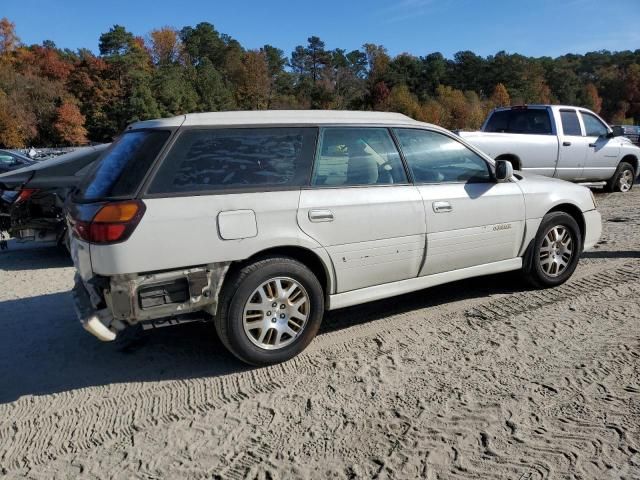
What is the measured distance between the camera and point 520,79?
104 metres

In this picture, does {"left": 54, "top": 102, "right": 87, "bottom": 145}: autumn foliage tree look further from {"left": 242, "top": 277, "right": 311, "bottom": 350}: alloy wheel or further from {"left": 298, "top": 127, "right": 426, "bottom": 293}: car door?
{"left": 242, "top": 277, "right": 311, "bottom": 350}: alloy wheel

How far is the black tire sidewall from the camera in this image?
5004mm

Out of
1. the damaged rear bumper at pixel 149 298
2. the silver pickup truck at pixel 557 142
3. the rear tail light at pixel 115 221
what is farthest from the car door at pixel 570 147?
the rear tail light at pixel 115 221

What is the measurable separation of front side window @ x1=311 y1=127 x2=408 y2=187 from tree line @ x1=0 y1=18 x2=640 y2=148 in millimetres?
62638

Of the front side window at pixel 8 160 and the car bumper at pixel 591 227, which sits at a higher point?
the front side window at pixel 8 160

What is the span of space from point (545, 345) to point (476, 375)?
779 millimetres

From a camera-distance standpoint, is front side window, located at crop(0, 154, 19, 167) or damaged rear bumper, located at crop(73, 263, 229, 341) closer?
damaged rear bumper, located at crop(73, 263, 229, 341)

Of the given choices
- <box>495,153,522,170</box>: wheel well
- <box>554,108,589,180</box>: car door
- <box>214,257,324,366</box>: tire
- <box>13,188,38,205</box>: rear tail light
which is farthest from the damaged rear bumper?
<box>554,108,589,180</box>: car door

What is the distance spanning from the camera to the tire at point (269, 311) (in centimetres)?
352

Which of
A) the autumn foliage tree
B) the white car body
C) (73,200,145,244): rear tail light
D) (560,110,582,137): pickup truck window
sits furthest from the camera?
the autumn foliage tree

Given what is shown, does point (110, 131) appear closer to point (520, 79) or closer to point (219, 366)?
point (219, 366)

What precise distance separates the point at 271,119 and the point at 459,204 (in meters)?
1.77

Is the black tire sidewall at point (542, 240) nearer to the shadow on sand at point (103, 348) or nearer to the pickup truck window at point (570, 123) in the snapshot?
the shadow on sand at point (103, 348)

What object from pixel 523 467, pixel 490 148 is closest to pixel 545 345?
pixel 523 467
